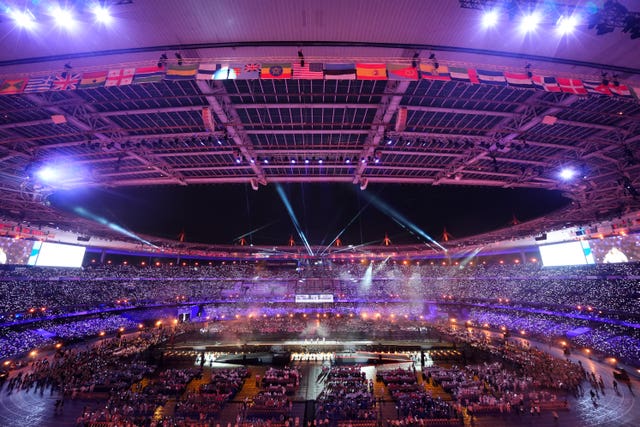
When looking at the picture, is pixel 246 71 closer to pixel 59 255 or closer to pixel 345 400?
pixel 345 400

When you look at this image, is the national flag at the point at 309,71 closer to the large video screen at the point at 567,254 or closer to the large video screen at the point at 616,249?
the large video screen at the point at 616,249

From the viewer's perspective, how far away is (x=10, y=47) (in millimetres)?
9211

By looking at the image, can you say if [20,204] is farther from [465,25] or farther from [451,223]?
[451,223]

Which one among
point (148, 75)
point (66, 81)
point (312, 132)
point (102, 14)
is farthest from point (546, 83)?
point (66, 81)

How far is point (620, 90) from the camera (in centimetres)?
959

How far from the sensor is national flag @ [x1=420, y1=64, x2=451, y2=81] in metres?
9.00

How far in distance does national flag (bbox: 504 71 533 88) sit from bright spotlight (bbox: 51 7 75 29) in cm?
1470

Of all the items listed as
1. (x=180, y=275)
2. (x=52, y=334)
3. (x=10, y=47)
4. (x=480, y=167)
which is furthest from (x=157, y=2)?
(x=180, y=275)

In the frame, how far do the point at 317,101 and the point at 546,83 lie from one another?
8.51m

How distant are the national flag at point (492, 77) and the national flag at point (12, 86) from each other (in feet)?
54.4

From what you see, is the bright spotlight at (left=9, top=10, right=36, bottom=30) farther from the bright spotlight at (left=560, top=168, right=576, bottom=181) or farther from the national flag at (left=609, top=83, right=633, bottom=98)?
the bright spotlight at (left=560, top=168, right=576, bottom=181)

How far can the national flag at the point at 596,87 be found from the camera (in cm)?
941

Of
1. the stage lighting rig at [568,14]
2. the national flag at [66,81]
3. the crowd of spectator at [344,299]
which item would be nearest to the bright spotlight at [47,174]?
the national flag at [66,81]

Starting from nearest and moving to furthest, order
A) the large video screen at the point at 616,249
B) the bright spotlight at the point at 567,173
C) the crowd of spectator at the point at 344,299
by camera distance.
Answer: the bright spotlight at the point at 567,173, the crowd of spectator at the point at 344,299, the large video screen at the point at 616,249
